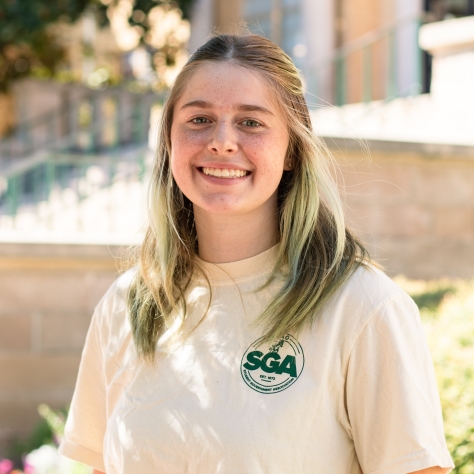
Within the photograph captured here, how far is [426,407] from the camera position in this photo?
157cm

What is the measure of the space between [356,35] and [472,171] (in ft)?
13.5

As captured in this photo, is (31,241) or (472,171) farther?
(472,171)

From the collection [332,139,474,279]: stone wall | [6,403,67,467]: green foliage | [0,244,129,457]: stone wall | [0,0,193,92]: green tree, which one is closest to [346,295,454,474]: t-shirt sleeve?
[6,403,67,467]: green foliage

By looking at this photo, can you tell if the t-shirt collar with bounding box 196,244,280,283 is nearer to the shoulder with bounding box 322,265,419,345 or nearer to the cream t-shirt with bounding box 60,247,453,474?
the cream t-shirt with bounding box 60,247,453,474

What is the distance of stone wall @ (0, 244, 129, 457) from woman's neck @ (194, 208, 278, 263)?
11.6 feet

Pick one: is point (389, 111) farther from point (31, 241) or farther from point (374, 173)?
point (31, 241)

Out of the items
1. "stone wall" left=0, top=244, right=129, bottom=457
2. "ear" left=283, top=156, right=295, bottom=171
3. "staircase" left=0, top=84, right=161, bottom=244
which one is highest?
"ear" left=283, top=156, right=295, bottom=171

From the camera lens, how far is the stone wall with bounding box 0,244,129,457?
17.7 feet

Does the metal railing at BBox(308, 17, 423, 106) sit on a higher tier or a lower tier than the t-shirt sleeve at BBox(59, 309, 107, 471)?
higher

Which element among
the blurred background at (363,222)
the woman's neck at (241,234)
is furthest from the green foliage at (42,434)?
the woman's neck at (241,234)

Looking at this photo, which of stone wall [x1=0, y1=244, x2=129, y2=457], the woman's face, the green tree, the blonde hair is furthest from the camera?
the green tree

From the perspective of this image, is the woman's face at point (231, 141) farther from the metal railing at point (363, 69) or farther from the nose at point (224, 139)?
the metal railing at point (363, 69)

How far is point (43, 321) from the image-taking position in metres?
5.44

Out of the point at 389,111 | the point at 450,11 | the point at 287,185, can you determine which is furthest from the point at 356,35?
the point at 287,185
